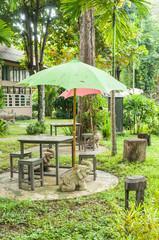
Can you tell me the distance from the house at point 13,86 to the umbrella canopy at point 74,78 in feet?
63.9

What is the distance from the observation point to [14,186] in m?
5.21

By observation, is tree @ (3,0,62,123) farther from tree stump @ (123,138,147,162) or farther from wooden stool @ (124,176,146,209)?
wooden stool @ (124,176,146,209)

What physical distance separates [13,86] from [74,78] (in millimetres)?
21051

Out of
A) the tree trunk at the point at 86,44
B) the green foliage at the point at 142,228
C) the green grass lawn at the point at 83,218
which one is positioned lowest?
the green grass lawn at the point at 83,218

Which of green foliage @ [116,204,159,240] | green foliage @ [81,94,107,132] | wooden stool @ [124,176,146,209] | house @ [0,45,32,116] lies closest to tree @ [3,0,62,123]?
Result: green foliage @ [81,94,107,132]

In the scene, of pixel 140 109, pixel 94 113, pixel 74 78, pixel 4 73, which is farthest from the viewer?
pixel 4 73

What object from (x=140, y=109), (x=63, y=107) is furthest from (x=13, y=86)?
(x=140, y=109)

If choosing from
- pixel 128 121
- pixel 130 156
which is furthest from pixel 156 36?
pixel 130 156

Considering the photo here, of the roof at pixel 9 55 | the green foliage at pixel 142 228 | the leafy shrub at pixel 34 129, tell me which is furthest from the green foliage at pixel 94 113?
the roof at pixel 9 55

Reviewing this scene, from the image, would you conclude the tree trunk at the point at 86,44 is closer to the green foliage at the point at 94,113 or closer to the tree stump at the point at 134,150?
the green foliage at the point at 94,113

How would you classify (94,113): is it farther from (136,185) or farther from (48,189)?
(136,185)

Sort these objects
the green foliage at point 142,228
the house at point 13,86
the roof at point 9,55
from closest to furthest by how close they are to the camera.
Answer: the green foliage at point 142,228 → the roof at point 9,55 → the house at point 13,86

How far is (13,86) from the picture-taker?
24391 millimetres

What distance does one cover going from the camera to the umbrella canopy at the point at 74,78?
4176mm
